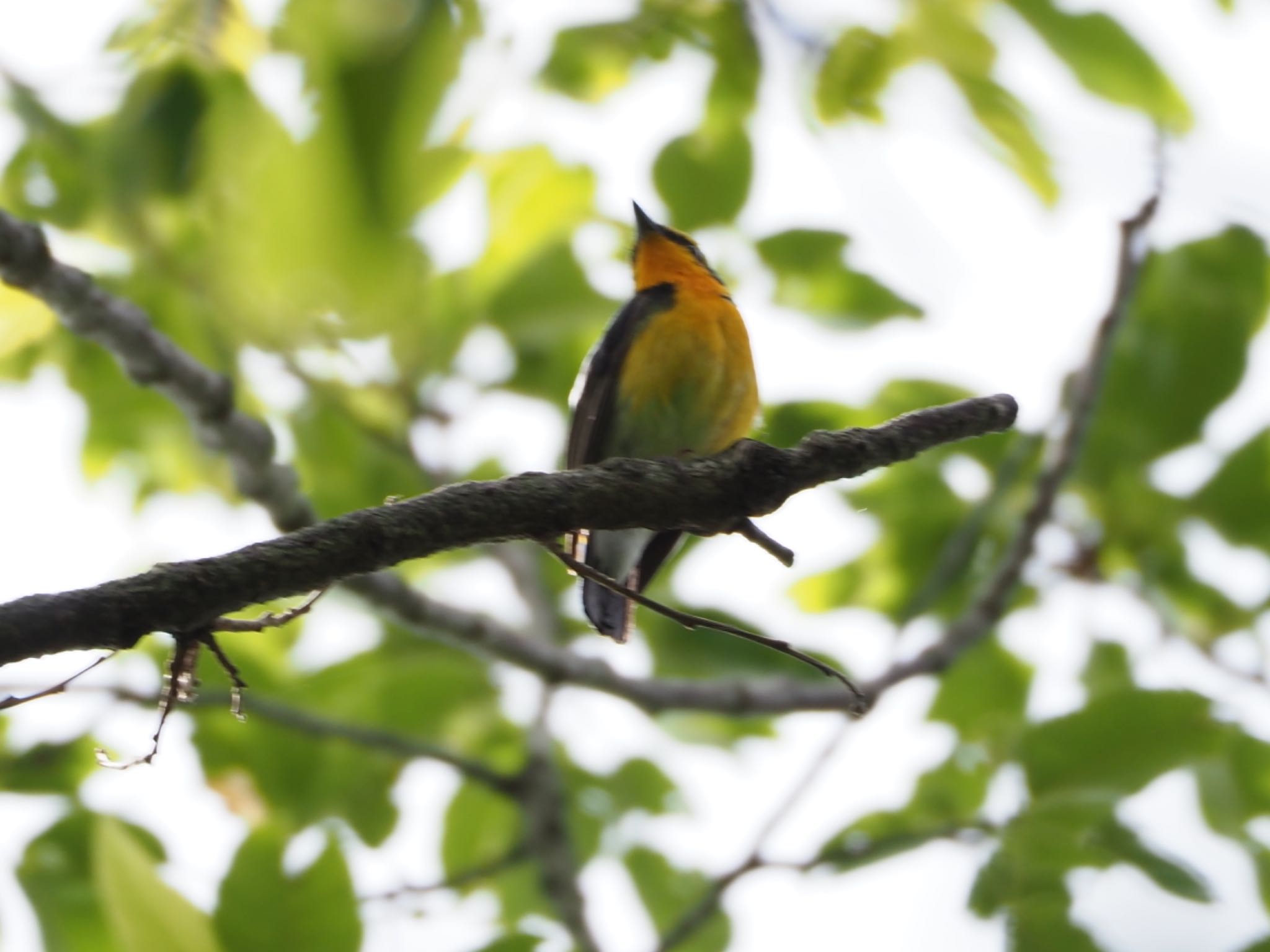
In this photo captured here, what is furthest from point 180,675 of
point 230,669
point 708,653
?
point 708,653

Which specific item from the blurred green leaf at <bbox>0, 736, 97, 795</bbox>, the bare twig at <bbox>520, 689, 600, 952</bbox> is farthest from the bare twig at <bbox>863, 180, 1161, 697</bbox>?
the blurred green leaf at <bbox>0, 736, 97, 795</bbox>

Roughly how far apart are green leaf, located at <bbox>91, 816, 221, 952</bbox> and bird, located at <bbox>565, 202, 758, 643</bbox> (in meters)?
2.22

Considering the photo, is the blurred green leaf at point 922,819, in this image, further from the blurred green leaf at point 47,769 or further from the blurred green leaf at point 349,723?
the blurred green leaf at point 47,769

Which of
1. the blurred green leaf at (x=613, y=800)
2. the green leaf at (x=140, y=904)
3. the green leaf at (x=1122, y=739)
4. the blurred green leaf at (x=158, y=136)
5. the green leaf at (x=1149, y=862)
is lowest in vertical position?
the blurred green leaf at (x=613, y=800)

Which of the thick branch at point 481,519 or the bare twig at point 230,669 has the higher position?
the thick branch at point 481,519

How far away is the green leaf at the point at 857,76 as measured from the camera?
6.11 ft

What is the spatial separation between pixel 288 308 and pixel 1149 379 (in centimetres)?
357

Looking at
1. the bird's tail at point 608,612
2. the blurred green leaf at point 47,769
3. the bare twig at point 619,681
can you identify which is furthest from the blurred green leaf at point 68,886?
the bird's tail at point 608,612

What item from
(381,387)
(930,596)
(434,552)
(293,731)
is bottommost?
(293,731)

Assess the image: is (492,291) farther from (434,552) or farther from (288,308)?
(288,308)

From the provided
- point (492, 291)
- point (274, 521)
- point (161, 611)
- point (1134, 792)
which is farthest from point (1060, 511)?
→ point (161, 611)

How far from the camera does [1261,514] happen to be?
3.87m

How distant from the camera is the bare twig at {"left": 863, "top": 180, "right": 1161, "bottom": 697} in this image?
3617mm

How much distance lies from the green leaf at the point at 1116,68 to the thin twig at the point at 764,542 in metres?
0.79
